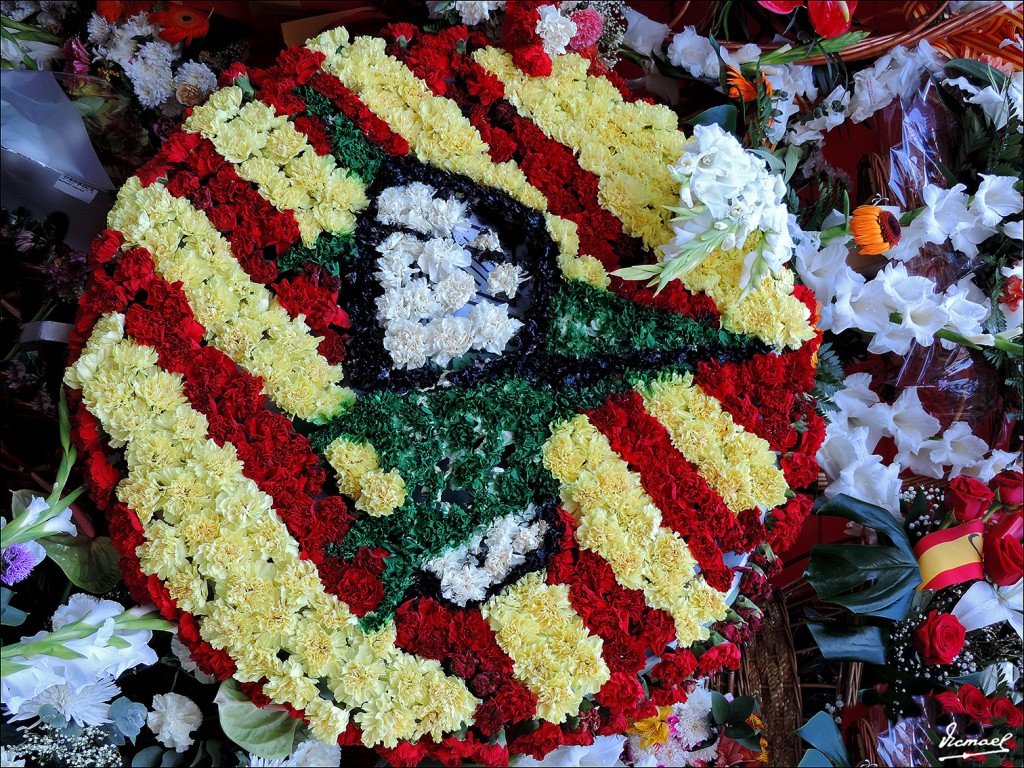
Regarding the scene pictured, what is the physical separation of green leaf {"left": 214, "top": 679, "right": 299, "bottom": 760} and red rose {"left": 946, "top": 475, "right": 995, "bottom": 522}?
1.22 meters

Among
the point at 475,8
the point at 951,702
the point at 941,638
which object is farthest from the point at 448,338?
the point at 951,702

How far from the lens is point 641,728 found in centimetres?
155

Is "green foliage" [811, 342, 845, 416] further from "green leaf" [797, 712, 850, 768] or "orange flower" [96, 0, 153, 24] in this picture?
"orange flower" [96, 0, 153, 24]

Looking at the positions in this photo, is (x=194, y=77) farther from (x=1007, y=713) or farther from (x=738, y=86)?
(x=1007, y=713)

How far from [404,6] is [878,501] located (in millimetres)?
1318

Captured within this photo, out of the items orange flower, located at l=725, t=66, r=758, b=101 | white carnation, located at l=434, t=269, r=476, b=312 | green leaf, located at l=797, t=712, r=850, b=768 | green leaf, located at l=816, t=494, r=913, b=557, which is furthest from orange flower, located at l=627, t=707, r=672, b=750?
orange flower, located at l=725, t=66, r=758, b=101

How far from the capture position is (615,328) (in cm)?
142

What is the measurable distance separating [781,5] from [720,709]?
134 cm

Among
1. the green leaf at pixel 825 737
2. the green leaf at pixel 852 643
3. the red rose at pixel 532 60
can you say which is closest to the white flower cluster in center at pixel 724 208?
the red rose at pixel 532 60

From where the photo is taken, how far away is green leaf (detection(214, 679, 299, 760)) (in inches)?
49.6

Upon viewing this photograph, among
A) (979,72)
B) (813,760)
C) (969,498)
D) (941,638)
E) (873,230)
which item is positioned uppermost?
(979,72)

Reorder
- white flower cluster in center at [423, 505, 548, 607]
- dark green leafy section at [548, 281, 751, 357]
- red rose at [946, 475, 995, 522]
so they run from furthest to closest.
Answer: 1. red rose at [946, 475, 995, 522]
2. dark green leafy section at [548, 281, 751, 357]
3. white flower cluster in center at [423, 505, 548, 607]

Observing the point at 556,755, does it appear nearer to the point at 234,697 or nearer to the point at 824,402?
the point at 234,697

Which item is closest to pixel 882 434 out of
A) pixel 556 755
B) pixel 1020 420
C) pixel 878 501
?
pixel 878 501
